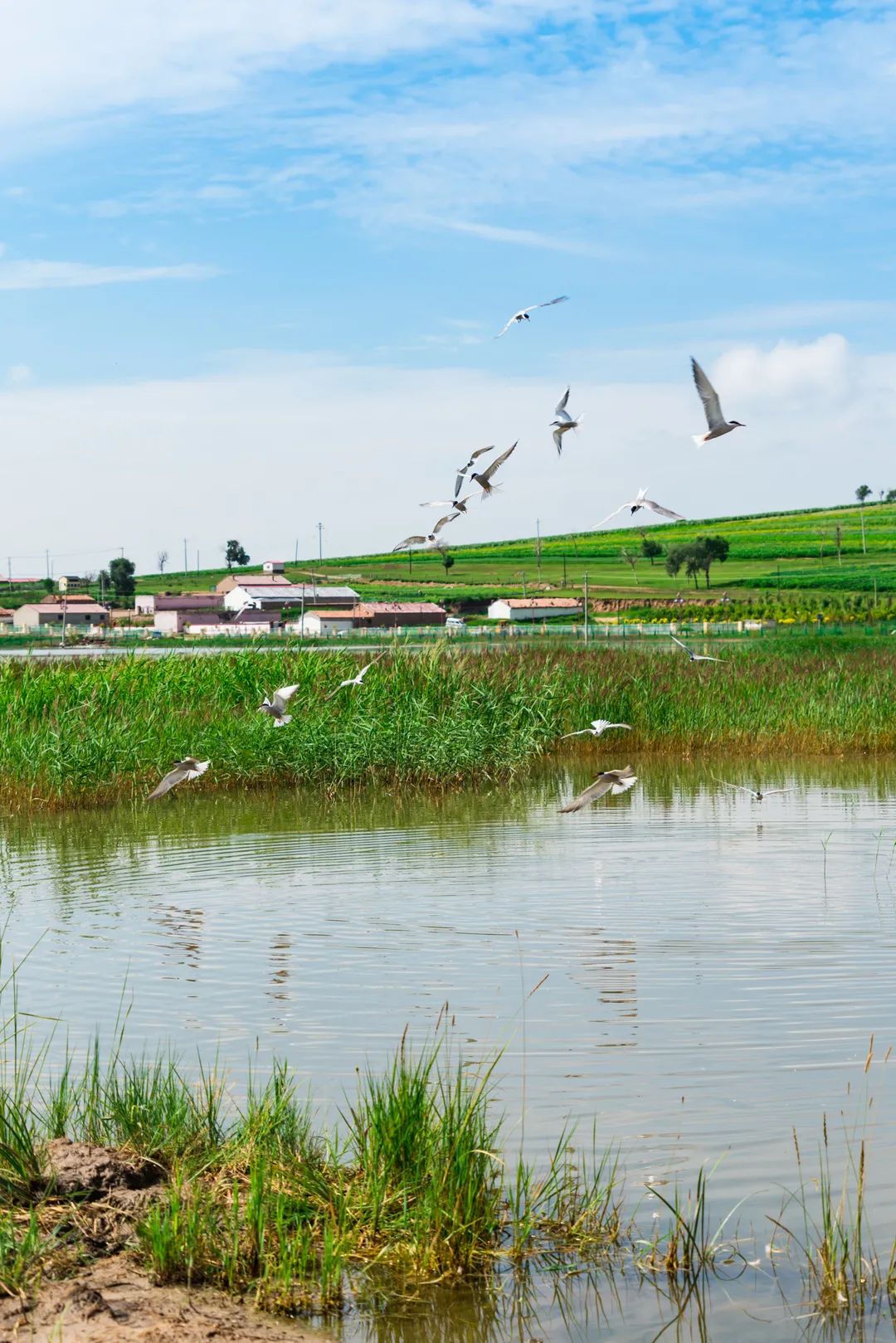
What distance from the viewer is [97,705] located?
2264cm

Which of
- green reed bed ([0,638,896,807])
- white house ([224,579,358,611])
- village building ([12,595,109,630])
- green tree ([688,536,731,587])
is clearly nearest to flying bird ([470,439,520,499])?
green reed bed ([0,638,896,807])

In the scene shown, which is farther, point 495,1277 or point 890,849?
point 890,849

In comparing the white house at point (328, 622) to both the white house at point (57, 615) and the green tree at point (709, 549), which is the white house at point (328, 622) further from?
the green tree at point (709, 549)

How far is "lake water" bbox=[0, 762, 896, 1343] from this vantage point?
6.50 metres

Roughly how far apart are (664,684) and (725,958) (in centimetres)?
1845

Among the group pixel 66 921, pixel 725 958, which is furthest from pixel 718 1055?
pixel 66 921

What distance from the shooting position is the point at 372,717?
913 inches

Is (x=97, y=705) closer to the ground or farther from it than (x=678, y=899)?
farther from it

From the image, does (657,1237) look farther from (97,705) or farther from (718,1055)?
(97,705)

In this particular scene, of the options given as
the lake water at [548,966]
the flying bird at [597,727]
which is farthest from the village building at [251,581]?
the lake water at [548,966]

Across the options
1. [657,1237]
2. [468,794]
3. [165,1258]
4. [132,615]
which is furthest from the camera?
[132,615]

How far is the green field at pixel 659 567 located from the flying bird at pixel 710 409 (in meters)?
97.2

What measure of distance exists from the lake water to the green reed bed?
179cm

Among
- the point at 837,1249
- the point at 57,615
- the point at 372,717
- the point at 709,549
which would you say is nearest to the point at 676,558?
the point at 709,549
